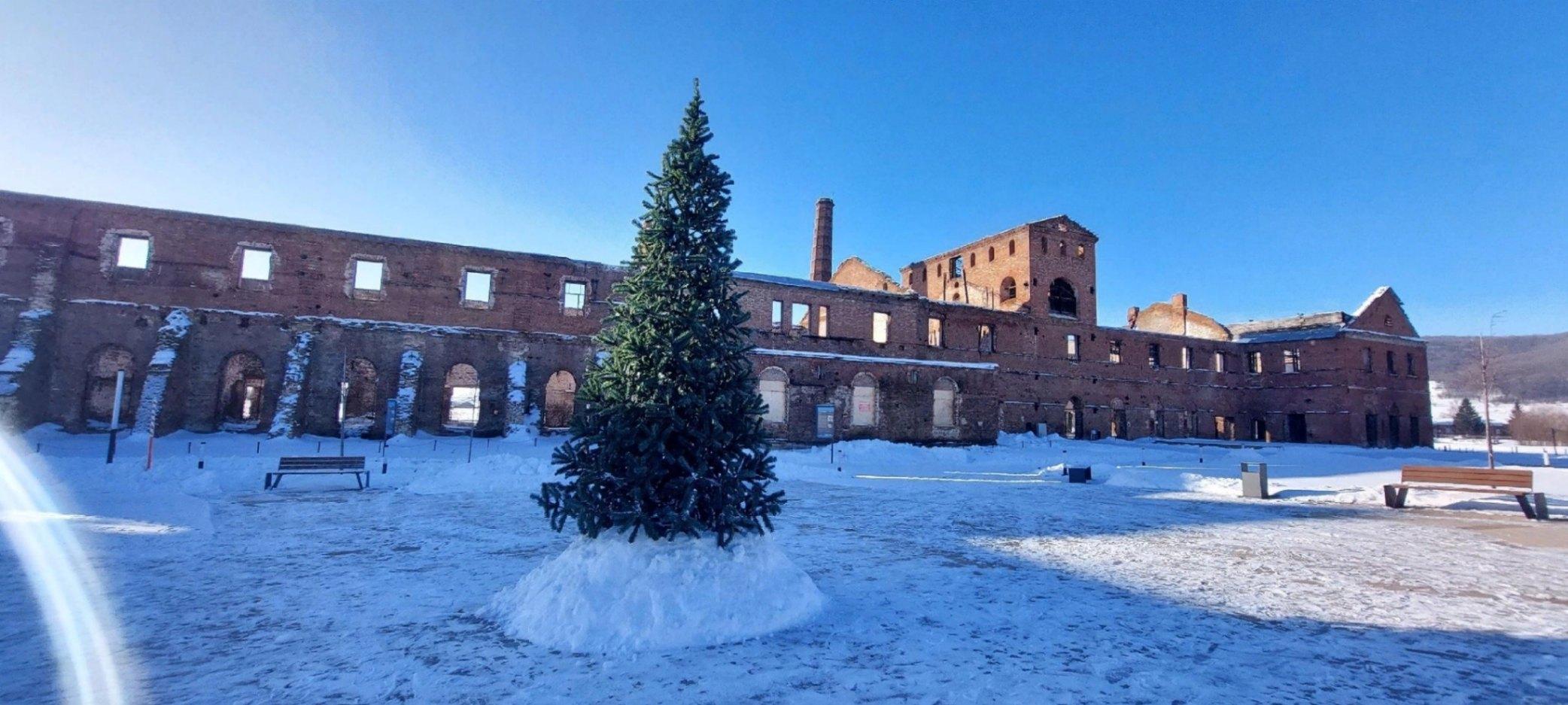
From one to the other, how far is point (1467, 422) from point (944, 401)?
55968 mm

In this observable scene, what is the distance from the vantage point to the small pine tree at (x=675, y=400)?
18.4 ft

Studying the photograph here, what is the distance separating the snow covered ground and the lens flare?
4.7 inches

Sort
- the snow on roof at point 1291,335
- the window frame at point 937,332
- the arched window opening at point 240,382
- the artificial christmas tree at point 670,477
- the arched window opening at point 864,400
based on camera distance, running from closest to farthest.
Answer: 1. the artificial christmas tree at point 670,477
2. the arched window opening at point 864,400
3. the arched window opening at point 240,382
4. the window frame at point 937,332
5. the snow on roof at point 1291,335

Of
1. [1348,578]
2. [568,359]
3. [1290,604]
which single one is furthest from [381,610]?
[568,359]

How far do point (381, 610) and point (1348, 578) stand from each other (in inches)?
387

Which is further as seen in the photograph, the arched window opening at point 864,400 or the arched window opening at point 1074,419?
the arched window opening at point 1074,419

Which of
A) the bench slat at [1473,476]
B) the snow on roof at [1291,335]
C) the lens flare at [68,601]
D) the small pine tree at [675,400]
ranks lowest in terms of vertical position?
the lens flare at [68,601]

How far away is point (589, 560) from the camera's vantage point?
5449 millimetres

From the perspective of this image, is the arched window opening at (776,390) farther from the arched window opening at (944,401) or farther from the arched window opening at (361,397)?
the arched window opening at (361,397)

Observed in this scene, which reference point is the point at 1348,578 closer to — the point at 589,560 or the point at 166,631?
the point at 589,560

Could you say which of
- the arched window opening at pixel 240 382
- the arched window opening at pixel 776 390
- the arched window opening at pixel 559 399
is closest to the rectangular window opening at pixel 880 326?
the arched window opening at pixel 776 390

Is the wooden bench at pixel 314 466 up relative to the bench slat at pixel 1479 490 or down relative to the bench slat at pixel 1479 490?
down

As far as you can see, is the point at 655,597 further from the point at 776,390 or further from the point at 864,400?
the point at 864,400

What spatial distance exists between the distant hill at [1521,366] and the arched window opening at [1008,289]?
2708 inches
